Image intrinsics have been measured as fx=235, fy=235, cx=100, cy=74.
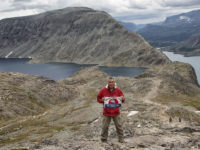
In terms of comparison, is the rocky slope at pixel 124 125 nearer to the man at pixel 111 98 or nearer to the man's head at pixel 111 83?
the man at pixel 111 98

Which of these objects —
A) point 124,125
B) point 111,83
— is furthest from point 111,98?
point 124,125

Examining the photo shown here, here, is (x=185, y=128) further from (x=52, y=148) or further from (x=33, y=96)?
(x=33, y=96)

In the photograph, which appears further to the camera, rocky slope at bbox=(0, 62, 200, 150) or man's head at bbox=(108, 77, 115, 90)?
rocky slope at bbox=(0, 62, 200, 150)

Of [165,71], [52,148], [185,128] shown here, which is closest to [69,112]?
[185,128]

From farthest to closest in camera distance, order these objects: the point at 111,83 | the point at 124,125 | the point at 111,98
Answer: the point at 124,125
the point at 111,98
the point at 111,83

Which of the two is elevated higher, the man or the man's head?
the man's head

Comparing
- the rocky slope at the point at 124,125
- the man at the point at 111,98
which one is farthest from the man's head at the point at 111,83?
the rocky slope at the point at 124,125

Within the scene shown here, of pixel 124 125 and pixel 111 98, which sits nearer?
pixel 111 98

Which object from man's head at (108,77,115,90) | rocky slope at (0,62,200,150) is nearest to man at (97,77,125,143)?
man's head at (108,77,115,90)

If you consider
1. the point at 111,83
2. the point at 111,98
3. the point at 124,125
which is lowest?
the point at 124,125

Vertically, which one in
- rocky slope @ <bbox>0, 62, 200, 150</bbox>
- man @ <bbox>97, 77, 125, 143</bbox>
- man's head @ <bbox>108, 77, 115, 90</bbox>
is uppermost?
man's head @ <bbox>108, 77, 115, 90</bbox>

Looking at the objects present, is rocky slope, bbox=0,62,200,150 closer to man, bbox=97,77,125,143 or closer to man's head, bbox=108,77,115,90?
man, bbox=97,77,125,143

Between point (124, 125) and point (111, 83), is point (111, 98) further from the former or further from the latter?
point (124, 125)

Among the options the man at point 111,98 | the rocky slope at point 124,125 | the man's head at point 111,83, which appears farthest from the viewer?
the rocky slope at point 124,125
